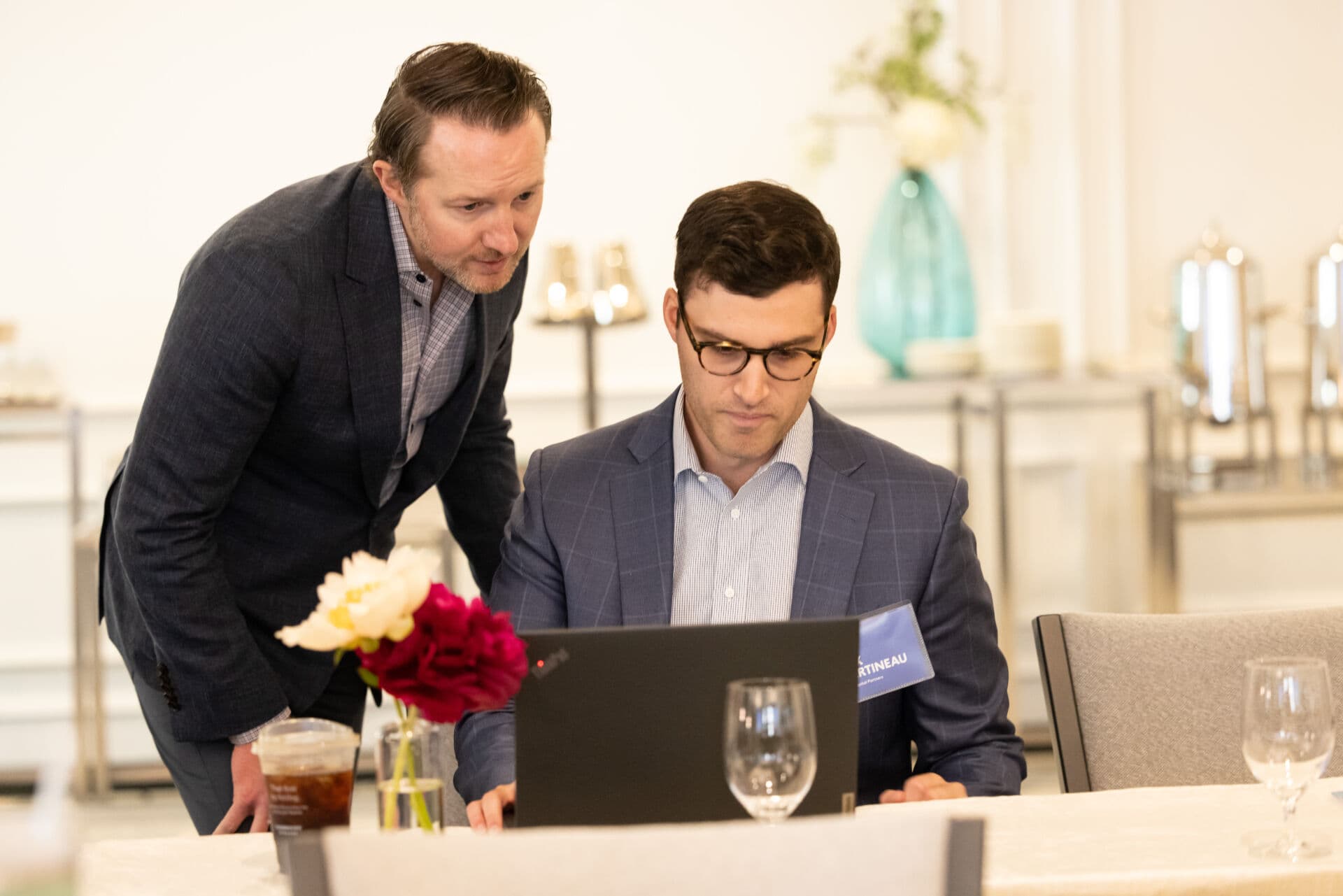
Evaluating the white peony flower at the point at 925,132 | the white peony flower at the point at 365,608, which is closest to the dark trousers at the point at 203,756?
the white peony flower at the point at 365,608

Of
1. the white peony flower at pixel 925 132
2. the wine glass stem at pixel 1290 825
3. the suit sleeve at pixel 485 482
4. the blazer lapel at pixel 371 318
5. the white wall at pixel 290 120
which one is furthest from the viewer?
the white wall at pixel 290 120

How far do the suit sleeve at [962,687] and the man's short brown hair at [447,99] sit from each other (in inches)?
29.3

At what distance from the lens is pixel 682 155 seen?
4.46 meters

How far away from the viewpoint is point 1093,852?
1.37m

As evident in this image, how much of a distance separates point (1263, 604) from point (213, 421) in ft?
12.0

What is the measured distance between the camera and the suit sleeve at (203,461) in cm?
186

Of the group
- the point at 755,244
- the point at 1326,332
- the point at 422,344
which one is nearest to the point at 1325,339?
the point at 1326,332

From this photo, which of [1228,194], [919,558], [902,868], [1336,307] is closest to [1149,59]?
[1228,194]

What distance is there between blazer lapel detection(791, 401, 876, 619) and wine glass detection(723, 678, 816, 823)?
1.78 feet

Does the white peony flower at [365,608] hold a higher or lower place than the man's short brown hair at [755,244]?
lower

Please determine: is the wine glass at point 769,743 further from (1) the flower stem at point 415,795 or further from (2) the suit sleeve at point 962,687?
(2) the suit sleeve at point 962,687

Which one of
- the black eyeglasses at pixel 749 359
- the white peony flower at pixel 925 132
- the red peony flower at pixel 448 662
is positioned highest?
the white peony flower at pixel 925 132

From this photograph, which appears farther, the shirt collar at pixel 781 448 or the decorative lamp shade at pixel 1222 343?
the decorative lamp shade at pixel 1222 343

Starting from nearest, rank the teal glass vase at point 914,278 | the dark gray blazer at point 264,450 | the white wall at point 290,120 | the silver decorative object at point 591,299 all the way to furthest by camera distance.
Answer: the dark gray blazer at point 264,450 → the silver decorative object at point 591,299 → the teal glass vase at point 914,278 → the white wall at point 290,120
